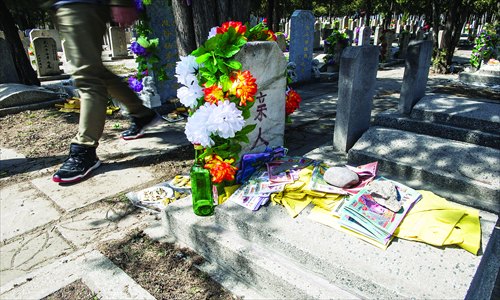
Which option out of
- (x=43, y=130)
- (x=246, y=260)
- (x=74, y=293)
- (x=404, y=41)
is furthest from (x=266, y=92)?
(x=404, y=41)

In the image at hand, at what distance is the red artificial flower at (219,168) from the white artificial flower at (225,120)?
A: 193 mm

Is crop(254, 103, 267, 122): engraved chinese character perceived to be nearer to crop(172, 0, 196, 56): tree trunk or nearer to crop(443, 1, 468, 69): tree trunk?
crop(172, 0, 196, 56): tree trunk

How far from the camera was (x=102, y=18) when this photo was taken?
296 cm

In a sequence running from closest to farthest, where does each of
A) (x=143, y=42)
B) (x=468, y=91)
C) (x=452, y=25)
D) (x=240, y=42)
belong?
(x=240, y=42) < (x=143, y=42) < (x=468, y=91) < (x=452, y=25)

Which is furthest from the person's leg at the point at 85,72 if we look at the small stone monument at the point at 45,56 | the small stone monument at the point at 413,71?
the small stone monument at the point at 45,56

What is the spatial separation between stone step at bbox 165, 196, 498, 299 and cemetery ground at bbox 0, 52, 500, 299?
0.72ft

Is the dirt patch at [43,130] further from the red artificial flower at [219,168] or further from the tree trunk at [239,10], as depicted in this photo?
the red artificial flower at [219,168]

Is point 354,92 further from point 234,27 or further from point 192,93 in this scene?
point 192,93

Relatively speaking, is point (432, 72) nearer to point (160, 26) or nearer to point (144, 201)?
point (160, 26)

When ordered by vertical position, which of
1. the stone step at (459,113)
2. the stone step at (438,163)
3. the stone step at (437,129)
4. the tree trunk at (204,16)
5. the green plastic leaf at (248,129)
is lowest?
the stone step at (438,163)

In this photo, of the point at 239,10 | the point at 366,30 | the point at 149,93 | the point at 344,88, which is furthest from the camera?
the point at 366,30

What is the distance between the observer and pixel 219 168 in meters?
2.44

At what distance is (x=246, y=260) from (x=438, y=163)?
1.98m

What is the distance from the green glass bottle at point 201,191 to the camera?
7.96 feet
